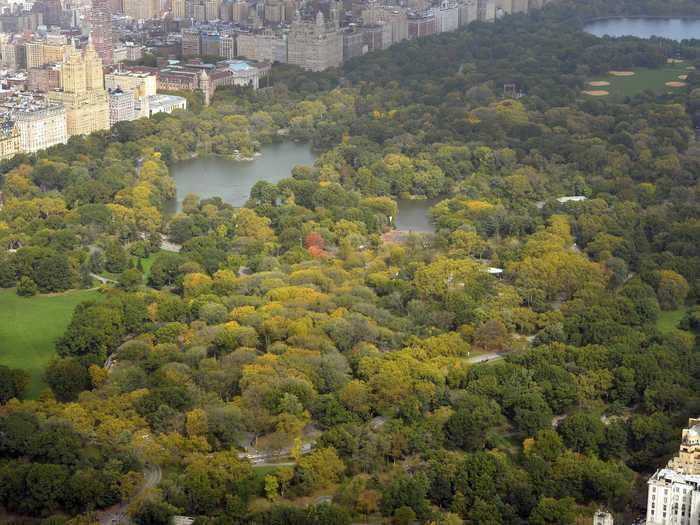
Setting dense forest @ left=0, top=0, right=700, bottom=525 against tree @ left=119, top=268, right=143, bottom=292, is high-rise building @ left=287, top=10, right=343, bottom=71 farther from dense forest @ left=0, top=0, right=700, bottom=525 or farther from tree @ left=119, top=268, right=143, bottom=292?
tree @ left=119, top=268, right=143, bottom=292

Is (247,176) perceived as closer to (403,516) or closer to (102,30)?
(102,30)

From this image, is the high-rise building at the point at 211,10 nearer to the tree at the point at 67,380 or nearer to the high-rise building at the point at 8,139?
the high-rise building at the point at 8,139

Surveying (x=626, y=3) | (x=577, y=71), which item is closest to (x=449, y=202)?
(x=577, y=71)

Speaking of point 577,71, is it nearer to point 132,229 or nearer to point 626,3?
point 626,3

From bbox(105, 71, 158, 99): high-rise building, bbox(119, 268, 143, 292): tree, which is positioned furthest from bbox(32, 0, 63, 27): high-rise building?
bbox(119, 268, 143, 292): tree

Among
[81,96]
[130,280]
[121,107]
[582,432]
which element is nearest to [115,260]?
[130,280]

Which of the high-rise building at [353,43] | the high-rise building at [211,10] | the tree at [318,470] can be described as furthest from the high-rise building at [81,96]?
the tree at [318,470]
